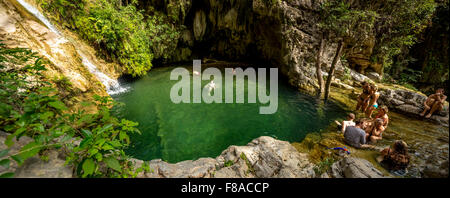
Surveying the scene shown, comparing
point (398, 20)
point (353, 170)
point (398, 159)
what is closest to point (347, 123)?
point (398, 159)

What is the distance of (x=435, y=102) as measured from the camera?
17.3 feet

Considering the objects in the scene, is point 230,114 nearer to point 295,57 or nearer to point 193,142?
point 193,142

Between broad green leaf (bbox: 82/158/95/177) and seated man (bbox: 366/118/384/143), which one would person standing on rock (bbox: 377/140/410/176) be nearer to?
seated man (bbox: 366/118/384/143)

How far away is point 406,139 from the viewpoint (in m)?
4.36

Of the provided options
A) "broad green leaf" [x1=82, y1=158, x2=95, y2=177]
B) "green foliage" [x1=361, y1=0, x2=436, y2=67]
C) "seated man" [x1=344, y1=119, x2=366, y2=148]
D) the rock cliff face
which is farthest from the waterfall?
"green foliage" [x1=361, y1=0, x2=436, y2=67]

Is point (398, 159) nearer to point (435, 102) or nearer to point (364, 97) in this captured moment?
point (364, 97)

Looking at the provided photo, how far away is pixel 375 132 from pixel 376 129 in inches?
3.6

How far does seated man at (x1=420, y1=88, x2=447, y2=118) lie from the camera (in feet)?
17.1

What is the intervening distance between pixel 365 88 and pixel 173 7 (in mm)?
14120

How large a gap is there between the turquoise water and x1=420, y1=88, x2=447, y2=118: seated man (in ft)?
8.02

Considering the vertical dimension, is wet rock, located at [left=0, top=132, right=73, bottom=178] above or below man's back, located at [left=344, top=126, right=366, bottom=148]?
above

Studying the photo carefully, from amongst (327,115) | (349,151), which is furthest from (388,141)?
(327,115)

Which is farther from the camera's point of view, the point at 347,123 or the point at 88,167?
the point at 347,123
